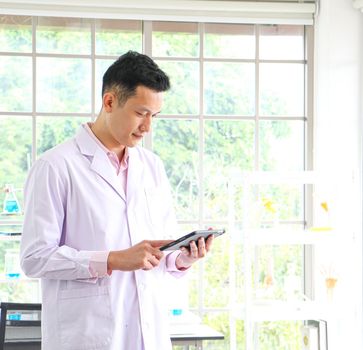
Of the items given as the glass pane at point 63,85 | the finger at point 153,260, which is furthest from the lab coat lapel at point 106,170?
the glass pane at point 63,85

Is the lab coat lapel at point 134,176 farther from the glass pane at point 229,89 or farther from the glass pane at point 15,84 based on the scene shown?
the glass pane at point 229,89

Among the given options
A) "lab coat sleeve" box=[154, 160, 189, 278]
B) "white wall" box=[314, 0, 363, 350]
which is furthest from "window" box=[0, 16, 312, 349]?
"lab coat sleeve" box=[154, 160, 189, 278]

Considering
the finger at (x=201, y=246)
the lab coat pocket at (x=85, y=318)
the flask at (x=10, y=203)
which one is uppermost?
the flask at (x=10, y=203)

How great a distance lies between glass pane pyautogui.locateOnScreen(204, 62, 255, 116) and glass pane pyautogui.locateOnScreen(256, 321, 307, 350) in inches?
53.4

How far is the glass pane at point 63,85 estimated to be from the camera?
16.2 feet

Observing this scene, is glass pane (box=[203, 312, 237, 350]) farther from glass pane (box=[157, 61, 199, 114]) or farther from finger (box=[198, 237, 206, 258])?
finger (box=[198, 237, 206, 258])

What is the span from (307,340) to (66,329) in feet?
9.37

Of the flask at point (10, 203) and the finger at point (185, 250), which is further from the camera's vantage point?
the flask at point (10, 203)

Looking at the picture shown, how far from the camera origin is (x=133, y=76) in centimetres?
214

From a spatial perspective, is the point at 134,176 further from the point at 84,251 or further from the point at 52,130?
the point at 52,130

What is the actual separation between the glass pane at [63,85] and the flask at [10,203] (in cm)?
53

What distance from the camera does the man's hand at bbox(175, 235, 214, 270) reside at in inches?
85.7

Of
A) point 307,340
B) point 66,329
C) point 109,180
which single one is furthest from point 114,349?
point 307,340

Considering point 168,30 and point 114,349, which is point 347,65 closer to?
point 168,30
